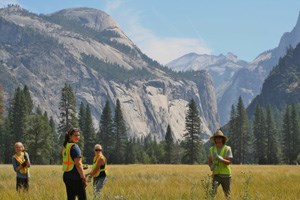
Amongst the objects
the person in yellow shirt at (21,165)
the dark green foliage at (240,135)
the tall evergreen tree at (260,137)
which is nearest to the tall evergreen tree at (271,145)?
the tall evergreen tree at (260,137)

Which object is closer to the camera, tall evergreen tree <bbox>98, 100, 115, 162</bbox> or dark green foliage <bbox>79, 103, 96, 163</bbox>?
dark green foliage <bbox>79, 103, 96, 163</bbox>

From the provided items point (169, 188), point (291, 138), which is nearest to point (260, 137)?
point (291, 138)

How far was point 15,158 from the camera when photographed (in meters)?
13.7

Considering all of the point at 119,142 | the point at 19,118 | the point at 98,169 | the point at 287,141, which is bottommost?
the point at 98,169

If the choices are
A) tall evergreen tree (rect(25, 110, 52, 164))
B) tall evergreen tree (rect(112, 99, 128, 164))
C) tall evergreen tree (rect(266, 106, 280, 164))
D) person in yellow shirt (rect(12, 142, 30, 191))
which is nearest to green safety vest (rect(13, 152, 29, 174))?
person in yellow shirt (rect(12, 142, 30, 191))

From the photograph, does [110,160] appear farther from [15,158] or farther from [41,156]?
[15,158]

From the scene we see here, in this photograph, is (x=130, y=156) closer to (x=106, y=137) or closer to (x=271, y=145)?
(x=106, y=137)

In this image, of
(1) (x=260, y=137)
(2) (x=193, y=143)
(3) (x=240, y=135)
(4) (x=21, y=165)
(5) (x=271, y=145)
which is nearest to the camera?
(4) (x=21, y=165)

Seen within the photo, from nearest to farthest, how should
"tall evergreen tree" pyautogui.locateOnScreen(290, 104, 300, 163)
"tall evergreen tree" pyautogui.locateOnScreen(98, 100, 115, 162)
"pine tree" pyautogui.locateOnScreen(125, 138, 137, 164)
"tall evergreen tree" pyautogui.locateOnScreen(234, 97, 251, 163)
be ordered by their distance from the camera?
"tall evergreen tree" pyautogui.locateOnScreen(290, 104, 300, 163) < "tall evergreen tree" pyautogui.locateOnScreen(98, 100, 115, 162) < "pine tree" pyautogui.locateOnScreen(125, 138, 137, 164) < "tall evergreen tree" pyautogui.locateOnScreen(234, 97, 251, 163)

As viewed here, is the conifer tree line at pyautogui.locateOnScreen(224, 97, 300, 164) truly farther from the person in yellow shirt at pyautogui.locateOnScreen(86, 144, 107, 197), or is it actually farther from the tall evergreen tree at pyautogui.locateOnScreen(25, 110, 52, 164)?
the person in yellow shirt at pyautogui.locateOnScreen(86, 144, 107, 197)

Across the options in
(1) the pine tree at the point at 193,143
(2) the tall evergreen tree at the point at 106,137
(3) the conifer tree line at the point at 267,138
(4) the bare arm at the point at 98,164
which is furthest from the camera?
(2) the tall evergreen tree at the point at 106,137

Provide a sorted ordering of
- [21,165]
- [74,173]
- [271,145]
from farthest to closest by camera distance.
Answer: [271,145] < [21,165] < [74,173]

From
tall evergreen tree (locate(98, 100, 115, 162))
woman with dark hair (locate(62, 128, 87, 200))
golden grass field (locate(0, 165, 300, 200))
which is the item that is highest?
tall evergreen tree (locate(98, 100, 115, 162))

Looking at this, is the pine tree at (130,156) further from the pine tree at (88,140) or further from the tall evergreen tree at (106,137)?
the pine tree at (88,140)
